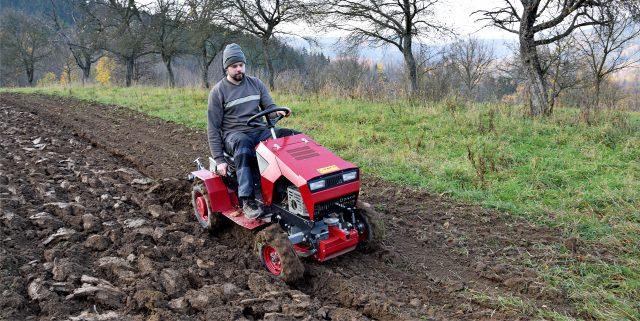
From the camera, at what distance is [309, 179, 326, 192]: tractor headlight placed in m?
4.00

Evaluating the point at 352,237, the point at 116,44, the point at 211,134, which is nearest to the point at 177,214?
the point at 211,134

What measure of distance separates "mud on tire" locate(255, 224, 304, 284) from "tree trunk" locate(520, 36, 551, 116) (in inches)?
346

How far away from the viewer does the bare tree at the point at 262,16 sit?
20188 mm

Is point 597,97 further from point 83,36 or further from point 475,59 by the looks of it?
point 83,36

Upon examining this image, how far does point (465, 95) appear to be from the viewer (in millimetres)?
12289

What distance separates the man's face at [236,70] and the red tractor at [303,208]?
22.9 inches

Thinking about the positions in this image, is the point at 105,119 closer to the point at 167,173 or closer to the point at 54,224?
the point at 167,173

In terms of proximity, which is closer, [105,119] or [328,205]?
[328,205]

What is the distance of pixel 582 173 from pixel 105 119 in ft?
34.3

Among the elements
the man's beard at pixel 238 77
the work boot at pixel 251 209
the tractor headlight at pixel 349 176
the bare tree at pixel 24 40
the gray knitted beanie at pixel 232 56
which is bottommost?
the work boot at pixel 251 209

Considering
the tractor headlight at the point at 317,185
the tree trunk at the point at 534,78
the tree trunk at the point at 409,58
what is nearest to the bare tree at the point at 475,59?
the tree trunk at the point at 409,58

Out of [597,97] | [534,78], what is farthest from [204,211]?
[597,97]

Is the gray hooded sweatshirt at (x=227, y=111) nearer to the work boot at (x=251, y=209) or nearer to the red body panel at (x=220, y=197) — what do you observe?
the red body panel at (x=220, y=197)

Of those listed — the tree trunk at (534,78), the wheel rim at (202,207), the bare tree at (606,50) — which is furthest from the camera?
the bare tree at (606,50)
